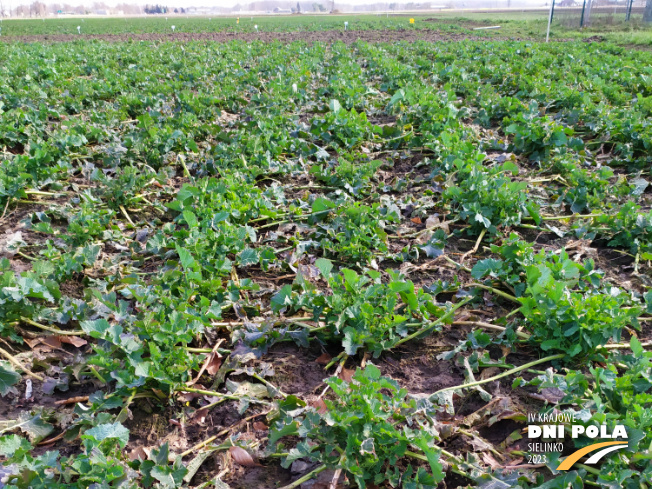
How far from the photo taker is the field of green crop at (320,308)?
2.15 m

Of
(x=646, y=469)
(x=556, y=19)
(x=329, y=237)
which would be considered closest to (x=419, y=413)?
(x=646, y=469)

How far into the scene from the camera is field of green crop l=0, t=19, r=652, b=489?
7.06ft

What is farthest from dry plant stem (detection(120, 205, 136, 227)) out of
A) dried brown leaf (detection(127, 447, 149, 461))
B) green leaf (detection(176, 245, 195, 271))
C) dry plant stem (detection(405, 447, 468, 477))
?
dry plant stem (detection(405, 447, 468, 477))

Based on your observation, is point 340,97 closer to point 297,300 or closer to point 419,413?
point 297,300

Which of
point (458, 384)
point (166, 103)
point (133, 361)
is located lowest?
point (458, 384)

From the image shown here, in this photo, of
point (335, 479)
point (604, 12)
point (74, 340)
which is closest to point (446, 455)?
point (335, 479)

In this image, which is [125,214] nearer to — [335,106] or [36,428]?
[36,428]

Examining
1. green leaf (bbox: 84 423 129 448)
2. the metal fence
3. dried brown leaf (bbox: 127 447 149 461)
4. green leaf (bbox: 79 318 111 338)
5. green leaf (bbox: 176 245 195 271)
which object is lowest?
dried brown leaf (bbox: 127 447 149 461)

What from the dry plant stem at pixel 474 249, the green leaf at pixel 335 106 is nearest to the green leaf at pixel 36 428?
the dry plant stem at pixel 474 249

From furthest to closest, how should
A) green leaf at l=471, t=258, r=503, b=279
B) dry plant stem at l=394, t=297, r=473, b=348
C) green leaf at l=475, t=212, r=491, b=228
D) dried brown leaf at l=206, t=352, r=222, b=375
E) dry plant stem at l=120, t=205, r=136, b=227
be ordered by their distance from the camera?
dry plant stem at l=120, t=205, r=136, b=227 → green leaf at l=475, t=212, r=491, b=228 → green leaf at l=471, t=258, r=503, b=279 → dry plant stem at l=394, t=297, r=473, b=348 → dried brown leaf at l=206, t=352, r=222, b=375

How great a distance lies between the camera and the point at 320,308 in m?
3.01

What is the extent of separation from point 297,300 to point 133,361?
1040mm

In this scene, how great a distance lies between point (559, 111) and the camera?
8.08 m

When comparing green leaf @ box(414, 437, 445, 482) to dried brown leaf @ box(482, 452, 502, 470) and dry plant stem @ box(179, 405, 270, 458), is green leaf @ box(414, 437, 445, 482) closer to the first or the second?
dried brown leaf @ box(482, 452, 502, 470)
